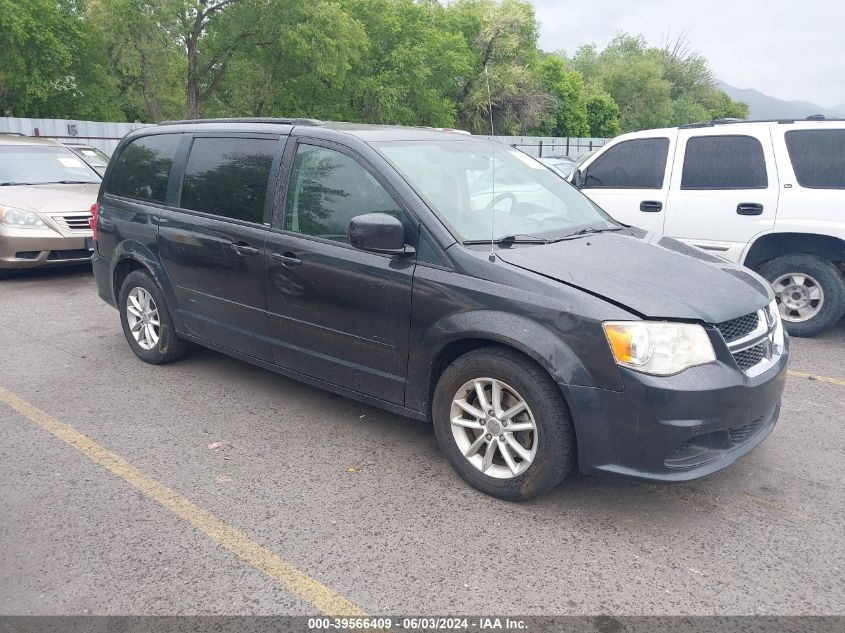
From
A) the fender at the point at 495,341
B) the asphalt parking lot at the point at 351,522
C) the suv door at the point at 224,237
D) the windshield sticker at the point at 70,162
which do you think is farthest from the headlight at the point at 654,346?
the windshield sticker at the point at 70,162

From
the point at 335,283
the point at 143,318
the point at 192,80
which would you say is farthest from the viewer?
the point at 192,80

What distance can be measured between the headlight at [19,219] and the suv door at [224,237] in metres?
4.31

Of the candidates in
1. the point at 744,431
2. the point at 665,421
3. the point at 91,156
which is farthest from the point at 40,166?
the point at 744,431

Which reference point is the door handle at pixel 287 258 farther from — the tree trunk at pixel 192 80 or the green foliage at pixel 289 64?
the tree trunk at pixel 192 80

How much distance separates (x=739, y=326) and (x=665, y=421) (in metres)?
0.68

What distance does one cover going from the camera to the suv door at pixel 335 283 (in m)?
3.68

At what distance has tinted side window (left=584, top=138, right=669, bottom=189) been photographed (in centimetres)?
688

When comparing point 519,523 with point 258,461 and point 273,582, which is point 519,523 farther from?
point 258,461

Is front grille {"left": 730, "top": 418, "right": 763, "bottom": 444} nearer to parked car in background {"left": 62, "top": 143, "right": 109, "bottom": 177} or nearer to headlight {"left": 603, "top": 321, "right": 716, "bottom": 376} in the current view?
headlight {"left": 603, "top": 321, "right": 716, "bottom": 376}

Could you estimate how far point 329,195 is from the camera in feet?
13.2

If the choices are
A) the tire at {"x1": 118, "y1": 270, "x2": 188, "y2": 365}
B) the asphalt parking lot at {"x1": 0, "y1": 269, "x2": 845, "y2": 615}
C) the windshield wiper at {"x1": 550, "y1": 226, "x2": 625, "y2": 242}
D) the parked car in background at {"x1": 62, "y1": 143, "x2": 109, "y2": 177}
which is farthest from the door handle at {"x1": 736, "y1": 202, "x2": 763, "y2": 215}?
the parked car in background at {"x1": 62, "y1": 143, "x2": 109, "y2": 177}

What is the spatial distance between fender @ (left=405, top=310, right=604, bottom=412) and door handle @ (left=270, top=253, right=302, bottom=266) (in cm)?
95

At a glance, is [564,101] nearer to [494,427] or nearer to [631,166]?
[631,166]

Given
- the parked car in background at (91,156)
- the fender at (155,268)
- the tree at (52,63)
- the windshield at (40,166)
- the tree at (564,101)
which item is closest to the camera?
the fender at (155,268)
